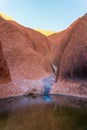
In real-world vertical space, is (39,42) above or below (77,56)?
above

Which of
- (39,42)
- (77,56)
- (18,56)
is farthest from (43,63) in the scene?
(39,42)

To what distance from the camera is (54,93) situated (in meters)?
18.3

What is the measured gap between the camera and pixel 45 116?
428 inches

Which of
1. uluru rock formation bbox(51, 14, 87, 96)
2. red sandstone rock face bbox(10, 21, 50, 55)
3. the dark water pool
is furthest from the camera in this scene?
red sandstone rock face bbox(10, 21, 50, 55)

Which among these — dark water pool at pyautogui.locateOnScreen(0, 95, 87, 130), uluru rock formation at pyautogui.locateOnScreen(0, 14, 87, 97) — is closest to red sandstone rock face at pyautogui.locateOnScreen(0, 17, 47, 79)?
uluru rock formation at pyautogui.locateOnScreen(0, 14, 87, 97)

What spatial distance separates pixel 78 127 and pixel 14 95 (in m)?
9.15

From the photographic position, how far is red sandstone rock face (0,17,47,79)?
24094 mm

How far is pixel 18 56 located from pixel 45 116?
15.7 m

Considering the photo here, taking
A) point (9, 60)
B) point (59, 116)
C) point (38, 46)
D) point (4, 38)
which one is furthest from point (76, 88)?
point (38, 46)

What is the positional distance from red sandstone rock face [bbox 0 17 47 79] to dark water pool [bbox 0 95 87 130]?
9695 mm

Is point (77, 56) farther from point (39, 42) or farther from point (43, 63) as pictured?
point (39, 42)

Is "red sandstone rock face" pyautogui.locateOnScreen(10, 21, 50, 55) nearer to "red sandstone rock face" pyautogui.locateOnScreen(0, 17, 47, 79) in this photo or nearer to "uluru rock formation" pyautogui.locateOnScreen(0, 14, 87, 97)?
"uluru rock formation" pyautogui.locateOnScreen(0, 14, 87, 97)

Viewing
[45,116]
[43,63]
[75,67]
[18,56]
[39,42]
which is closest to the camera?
[45,116]

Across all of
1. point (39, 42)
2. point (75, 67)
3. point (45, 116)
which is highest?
point (39, 42)
